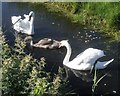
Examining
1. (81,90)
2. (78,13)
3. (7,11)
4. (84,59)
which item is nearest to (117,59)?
(84,59)

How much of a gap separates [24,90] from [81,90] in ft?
4.29

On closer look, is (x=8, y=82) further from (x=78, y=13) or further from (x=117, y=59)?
(x=78, y=13)

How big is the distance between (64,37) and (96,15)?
0.86 m

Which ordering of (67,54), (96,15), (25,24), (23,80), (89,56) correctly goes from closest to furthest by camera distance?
1. (23,80)
2. (89,56)
3. (67,54)
4. (25,24)
5. (96,15)

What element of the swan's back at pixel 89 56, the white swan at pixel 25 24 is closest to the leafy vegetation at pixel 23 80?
the swan's back at pixel 89 56

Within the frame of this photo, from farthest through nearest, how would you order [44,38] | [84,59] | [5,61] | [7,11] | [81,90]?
[7,11] < [44,38] < [84,59] < [81,90] < [5,61]

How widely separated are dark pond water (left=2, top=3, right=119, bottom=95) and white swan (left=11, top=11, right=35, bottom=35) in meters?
0.10

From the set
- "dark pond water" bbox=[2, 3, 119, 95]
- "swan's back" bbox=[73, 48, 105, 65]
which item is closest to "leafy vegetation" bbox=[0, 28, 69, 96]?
"dark pond water" bbox=[2, 3, 119, 95]

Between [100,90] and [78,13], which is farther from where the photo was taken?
[78,13]

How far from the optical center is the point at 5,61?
117 inches

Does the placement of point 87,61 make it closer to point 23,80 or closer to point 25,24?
point 25,24

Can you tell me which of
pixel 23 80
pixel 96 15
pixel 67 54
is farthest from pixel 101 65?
pixel 23 80

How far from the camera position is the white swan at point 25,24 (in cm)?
567

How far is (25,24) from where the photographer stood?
19.2 feet
